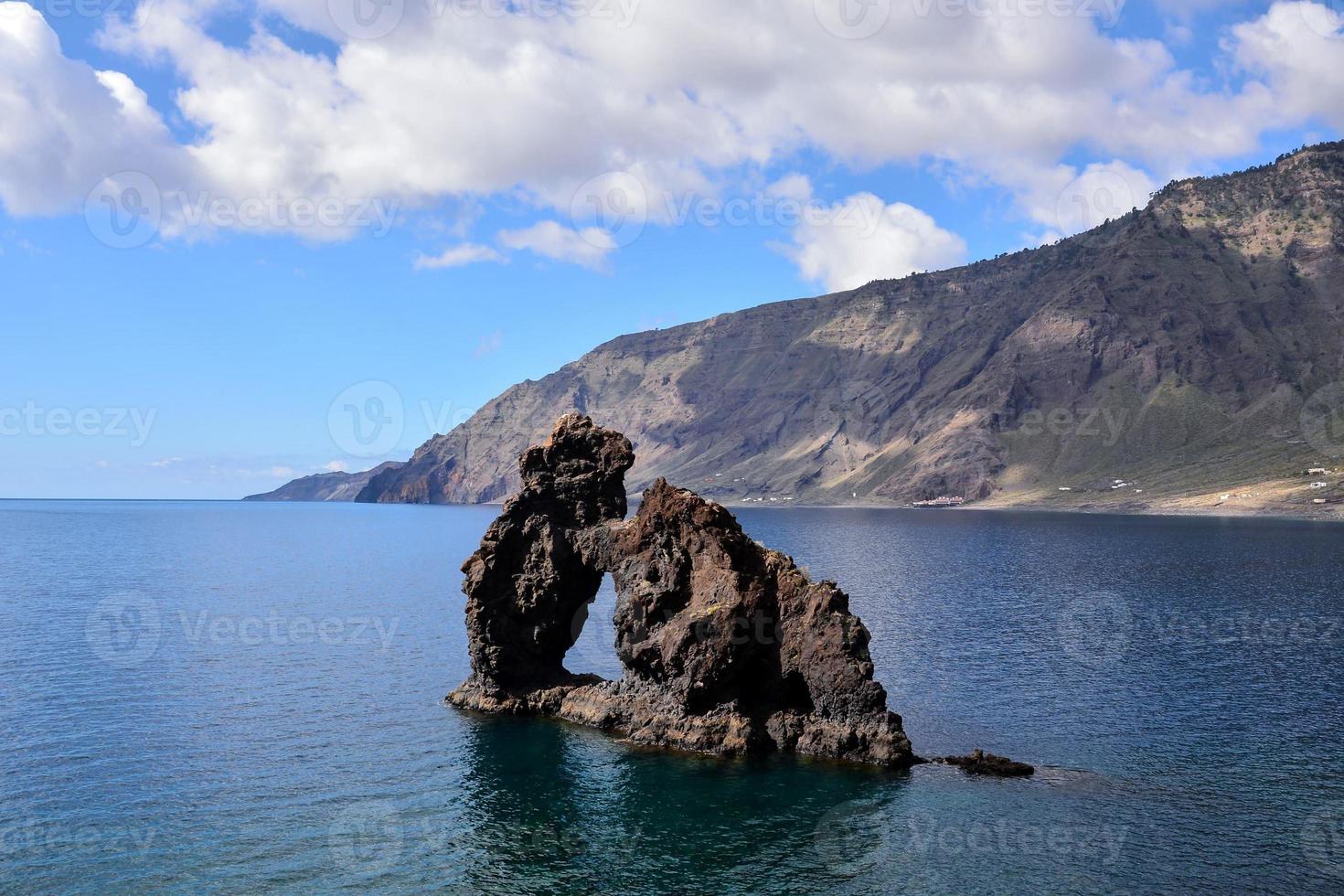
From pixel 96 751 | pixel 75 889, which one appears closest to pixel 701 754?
pixel 75 889

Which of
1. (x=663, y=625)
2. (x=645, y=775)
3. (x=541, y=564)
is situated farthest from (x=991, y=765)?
(x=541, y=564)

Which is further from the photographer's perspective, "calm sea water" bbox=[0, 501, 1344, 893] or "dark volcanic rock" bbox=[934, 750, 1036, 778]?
"dark volcanic rock" bbox=[934, 750, 1036, 778]

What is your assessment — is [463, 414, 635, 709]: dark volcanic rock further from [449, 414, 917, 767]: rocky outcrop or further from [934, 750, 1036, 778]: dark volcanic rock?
[934, 750, 1036, 778]: dark volcanic rock

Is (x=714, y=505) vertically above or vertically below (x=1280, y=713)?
above

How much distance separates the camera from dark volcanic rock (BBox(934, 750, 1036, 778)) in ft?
162

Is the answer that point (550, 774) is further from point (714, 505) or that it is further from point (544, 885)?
point (714, 505)

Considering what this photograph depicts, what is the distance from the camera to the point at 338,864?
39562mm

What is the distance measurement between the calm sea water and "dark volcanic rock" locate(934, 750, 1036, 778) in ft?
3.41

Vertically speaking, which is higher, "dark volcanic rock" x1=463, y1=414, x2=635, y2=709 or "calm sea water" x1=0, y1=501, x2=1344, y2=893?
"dark volcanic rock" x1=463, y1=414, x2=635, y2=709

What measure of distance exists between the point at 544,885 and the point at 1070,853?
21.1 metres

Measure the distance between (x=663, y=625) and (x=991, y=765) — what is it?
19.1m

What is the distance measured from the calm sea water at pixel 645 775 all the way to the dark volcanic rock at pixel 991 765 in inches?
40.9

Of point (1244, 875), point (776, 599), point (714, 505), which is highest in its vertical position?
point (714, 505)

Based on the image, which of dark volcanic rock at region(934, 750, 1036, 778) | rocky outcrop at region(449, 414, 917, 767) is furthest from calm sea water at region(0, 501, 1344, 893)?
rocky outcrop at region(449, 414, 917, 767)
